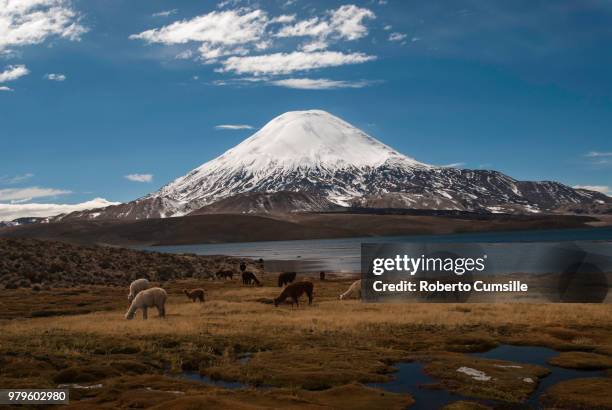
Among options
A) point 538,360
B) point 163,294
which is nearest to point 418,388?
point 538,360

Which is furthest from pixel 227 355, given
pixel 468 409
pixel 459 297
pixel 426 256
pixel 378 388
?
pixel 459 297

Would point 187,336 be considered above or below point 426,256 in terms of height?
below

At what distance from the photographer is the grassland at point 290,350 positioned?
16.9 meters

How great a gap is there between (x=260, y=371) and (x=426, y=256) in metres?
25.0

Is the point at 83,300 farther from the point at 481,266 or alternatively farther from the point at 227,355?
the point at 481,266

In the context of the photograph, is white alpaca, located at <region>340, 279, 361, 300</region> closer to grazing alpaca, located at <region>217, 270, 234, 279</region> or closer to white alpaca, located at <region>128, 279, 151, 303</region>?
white alpaca, located at <region>128, 279, 151, 303</region>

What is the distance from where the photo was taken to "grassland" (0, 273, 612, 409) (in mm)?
16859

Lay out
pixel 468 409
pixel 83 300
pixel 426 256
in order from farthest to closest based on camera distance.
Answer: pixel 83 300
pixel 426 256
pixel 468 409

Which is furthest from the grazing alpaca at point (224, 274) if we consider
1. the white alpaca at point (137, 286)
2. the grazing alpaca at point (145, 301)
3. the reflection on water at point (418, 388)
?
the reflection on water at point (418, 388)

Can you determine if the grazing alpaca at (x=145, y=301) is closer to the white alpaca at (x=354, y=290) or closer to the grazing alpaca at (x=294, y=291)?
the grazing alpaca at (x=294, y=291)

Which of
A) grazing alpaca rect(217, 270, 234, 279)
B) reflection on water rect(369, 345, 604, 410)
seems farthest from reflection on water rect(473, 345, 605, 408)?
grazing alpaca rect(217, 270, 234, 279)

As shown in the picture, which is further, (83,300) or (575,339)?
(83,300)

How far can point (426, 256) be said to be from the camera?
42344 millimetres

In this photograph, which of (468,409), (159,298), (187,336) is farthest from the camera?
(159,298)
